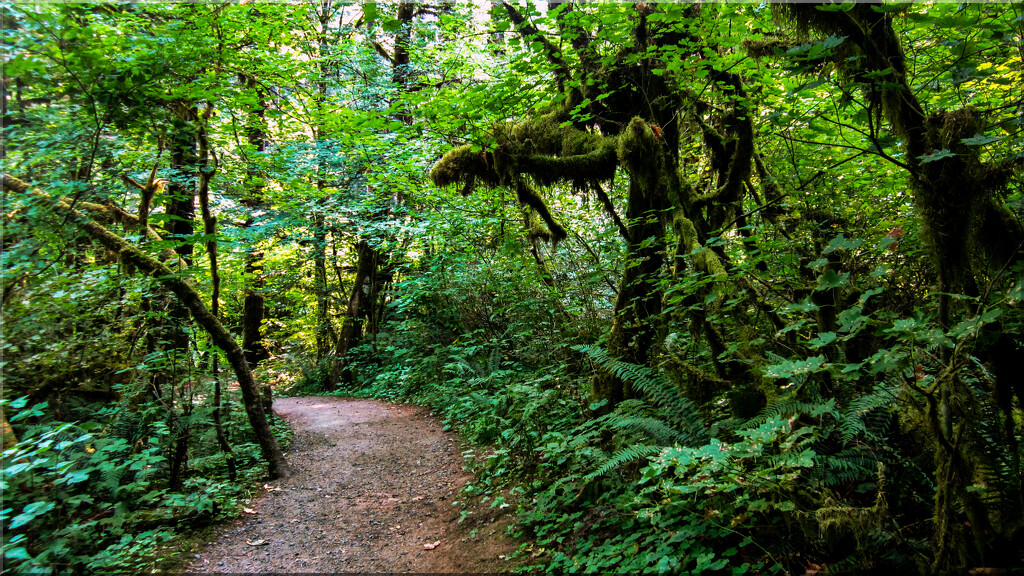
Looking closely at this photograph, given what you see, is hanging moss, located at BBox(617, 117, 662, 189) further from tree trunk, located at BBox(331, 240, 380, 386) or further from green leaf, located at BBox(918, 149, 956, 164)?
tree trunk, located at BBox(331, 240, 380, 386)

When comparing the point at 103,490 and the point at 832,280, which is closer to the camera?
the point at 832,280

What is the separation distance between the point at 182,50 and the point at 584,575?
644 cm

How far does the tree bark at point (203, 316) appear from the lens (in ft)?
17.6

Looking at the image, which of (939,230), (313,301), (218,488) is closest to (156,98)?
(218,488)

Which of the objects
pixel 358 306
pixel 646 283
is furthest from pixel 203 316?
pixel 358 306

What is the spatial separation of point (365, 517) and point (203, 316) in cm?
347

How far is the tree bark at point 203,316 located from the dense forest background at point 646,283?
35 mm

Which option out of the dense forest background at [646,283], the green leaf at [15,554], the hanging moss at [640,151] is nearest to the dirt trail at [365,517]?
the dense forest background at [646,283]

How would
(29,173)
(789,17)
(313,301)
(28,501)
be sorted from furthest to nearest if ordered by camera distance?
(313,301) < (29,173) < (28,501) < (789,17)

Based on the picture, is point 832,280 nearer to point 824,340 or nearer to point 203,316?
point 824,340

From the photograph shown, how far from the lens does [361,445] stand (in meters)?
7.74

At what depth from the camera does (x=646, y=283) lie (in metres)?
5.15

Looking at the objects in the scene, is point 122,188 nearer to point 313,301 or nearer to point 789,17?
point 789,17

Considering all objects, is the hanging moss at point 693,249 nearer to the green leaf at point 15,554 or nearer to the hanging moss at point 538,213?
the hanging moss at point 538,213
